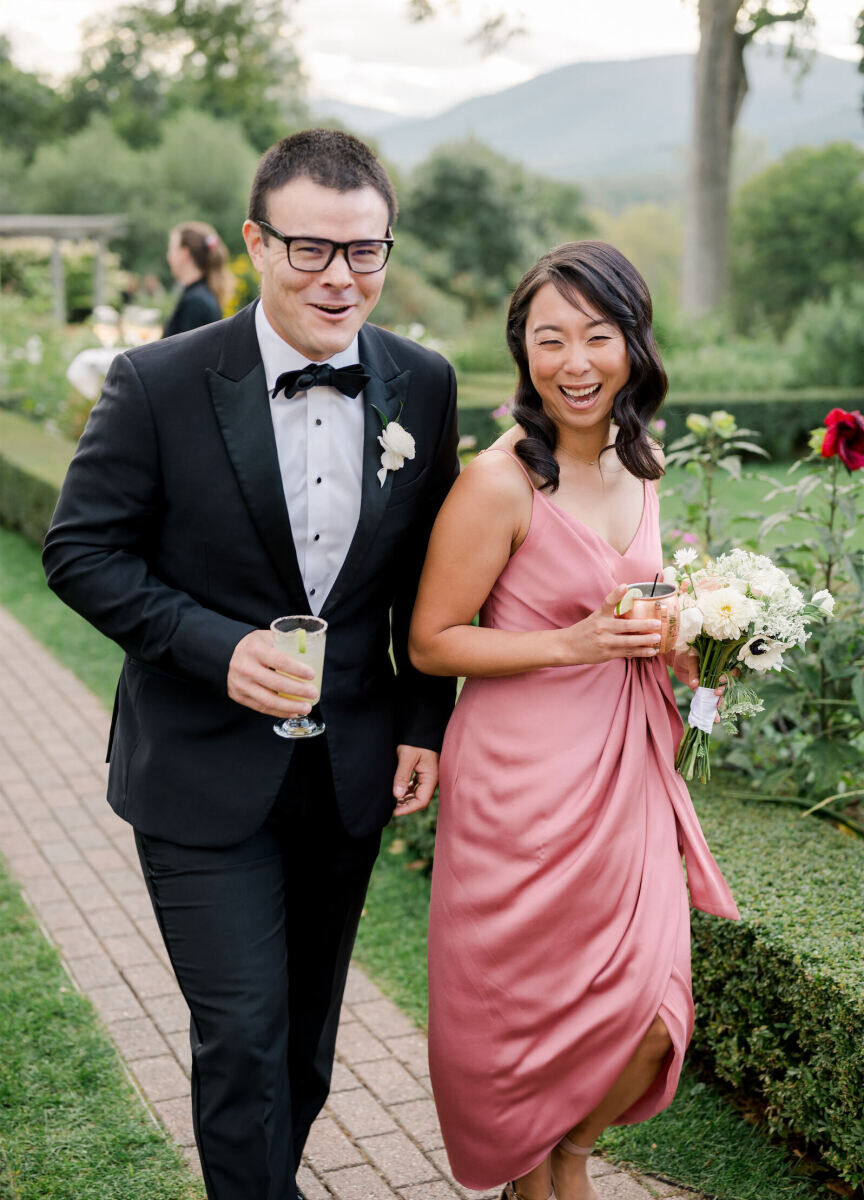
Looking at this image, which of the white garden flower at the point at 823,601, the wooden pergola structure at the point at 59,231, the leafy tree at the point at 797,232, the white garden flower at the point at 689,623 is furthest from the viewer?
the leafy tree at the point at 797,232

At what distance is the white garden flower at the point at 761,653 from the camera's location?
244 cm

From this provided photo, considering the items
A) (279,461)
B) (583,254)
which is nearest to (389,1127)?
(279,461)

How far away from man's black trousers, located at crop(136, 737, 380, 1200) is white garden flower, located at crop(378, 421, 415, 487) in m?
0.53

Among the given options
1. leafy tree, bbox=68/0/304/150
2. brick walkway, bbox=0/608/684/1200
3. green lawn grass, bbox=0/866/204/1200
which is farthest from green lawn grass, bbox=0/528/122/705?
leafy tree, bbox=68/0/304/150

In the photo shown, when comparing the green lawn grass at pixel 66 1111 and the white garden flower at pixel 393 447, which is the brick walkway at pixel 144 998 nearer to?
the green lawn grass at pixel 66 1111

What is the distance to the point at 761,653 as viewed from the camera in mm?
2465

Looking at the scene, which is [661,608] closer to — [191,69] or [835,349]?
[835,349]

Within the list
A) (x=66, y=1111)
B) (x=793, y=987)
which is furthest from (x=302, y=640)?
(x=66, y=1111)

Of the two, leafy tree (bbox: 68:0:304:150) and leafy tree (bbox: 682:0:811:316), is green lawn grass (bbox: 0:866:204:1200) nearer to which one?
leafy tree (bbox: 682:0:811:316)

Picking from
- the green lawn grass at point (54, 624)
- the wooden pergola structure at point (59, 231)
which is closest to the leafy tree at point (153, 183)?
the wooden pergola structure at point (59, 231)

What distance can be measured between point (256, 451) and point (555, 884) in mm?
950

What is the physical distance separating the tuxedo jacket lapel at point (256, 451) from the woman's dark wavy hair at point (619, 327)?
1.62 feet

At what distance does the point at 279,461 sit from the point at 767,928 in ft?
5.31

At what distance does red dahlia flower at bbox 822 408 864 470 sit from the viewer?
3.66 metres
